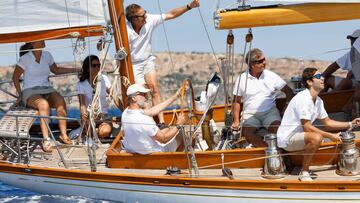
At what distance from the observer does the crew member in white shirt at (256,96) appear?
12.2 metres

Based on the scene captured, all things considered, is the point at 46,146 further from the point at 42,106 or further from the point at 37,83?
the point at 37,83

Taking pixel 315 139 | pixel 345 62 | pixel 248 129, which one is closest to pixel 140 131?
pixel 248 129

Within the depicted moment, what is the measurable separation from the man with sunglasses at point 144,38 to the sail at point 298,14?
2181 millimetres

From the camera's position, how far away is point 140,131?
11859 mm

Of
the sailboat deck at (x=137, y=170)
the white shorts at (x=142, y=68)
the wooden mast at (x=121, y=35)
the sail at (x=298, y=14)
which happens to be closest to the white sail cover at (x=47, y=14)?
the wooden mast at (x=121, y=35)

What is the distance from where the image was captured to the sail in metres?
11.2

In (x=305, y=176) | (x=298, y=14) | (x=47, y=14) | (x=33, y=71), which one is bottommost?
(x=305, y=176)

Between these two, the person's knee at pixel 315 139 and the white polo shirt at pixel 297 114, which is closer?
the person's knee at pixel 315 139

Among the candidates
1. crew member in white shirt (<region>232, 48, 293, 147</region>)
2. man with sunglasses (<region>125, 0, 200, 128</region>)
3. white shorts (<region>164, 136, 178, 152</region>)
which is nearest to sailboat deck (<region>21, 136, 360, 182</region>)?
white shorts (<region>164, 136, 178, 152</region>)

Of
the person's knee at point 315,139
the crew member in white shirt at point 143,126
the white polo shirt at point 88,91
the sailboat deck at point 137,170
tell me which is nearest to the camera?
the person's knee at point 315,139

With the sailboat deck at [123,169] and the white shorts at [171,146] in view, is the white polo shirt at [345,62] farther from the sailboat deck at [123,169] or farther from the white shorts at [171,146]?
the white shorts at [171,146]

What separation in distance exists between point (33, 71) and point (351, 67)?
4.71 m

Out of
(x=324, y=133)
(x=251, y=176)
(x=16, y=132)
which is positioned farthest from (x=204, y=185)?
(x=16, y=132)

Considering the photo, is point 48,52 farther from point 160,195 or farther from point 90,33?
point 160,195
